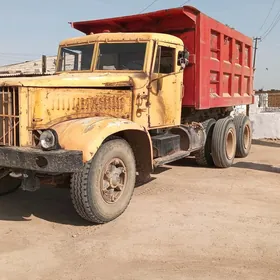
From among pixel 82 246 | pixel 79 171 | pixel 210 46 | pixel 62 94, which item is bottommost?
pixel 82 246

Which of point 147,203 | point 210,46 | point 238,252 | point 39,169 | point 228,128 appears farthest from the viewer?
point 228,128

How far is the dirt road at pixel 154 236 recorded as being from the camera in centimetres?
332

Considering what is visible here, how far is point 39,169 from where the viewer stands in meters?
3.95

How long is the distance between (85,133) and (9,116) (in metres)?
0.84

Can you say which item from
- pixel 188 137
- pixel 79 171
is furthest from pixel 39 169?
pixel 188 137

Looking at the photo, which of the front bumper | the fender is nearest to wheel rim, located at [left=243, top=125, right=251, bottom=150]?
the fender

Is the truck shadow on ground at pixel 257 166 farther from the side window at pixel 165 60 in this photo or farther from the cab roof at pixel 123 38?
the cab roof at pixel 123 38

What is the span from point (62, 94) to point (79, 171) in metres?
1.03

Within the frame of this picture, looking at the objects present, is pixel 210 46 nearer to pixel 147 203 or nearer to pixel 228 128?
pixel 228 128

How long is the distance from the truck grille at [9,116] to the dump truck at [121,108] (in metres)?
0.01

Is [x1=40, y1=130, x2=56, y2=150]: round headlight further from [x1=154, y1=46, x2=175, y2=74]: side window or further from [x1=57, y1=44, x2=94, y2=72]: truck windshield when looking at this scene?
[x1=154, y1=46, x2=175, y2=74]: side window

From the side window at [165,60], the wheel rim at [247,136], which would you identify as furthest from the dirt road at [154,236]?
the wheel rim at [247,136]

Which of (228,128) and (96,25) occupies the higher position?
(96,25)

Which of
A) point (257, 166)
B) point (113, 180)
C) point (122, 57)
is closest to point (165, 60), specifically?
point (122, 57)
